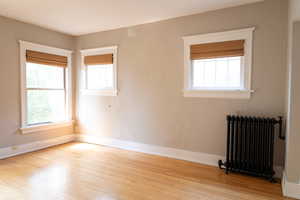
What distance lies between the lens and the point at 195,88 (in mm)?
3379

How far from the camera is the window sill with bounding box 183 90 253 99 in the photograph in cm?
297

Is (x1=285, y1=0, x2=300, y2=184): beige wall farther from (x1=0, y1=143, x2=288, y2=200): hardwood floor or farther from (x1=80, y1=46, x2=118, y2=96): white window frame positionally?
(x1=80, y1=46, x2=118, y2=96): white window frame

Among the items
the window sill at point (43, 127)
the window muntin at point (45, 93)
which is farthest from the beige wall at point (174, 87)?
the window muntin at point (45, 93)

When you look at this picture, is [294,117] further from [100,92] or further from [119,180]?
[100,92]

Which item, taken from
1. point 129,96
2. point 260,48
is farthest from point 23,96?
point 260,48

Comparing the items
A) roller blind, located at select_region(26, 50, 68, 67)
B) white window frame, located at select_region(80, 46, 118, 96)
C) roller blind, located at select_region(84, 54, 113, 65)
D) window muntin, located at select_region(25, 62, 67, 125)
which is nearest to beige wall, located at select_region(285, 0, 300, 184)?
white window frame, located at select_region(80, 46, 118, 96)

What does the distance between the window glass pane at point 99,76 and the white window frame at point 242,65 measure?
178 centimetres

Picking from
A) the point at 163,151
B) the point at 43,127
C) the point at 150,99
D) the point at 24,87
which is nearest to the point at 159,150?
the point at 163,151

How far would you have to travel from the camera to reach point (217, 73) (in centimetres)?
322

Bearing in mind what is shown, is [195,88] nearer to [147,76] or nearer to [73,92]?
[147,76]

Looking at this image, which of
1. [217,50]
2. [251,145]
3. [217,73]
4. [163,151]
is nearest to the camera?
[251,145]

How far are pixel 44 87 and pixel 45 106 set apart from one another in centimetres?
42

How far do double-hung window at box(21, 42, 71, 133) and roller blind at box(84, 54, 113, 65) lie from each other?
0.50 meters

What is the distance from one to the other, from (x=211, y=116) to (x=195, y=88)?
55 centimetres
